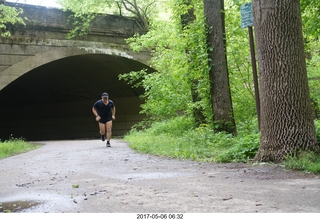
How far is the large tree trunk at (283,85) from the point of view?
6.20 m

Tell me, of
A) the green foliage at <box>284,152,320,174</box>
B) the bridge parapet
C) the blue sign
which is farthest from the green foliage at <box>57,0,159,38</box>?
the green foliage at <box>284,152,320,174</box>

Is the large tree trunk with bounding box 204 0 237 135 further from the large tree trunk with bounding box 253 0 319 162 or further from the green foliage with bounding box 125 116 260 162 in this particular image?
the large tree trunk with bounding box 253 0 319 162

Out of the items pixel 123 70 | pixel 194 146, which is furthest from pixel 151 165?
pixel 123 70

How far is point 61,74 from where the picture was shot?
22969 mm

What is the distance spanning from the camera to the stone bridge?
57.9 ft

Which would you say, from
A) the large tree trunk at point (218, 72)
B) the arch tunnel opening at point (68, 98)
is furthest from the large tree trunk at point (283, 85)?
the arch tunnel opening at point (68, 98)

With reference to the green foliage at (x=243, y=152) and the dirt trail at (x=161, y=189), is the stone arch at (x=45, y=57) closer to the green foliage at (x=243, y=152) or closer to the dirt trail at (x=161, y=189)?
the dirt trail at (x=161, y=189)

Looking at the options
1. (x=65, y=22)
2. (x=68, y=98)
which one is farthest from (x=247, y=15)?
(x=68, y=98)

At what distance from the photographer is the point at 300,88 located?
626cm

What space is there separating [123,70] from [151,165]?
52.2 feet

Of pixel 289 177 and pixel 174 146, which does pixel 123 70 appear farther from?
pixel 289 177

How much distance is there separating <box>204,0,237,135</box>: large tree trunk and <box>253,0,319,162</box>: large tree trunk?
392 centimetres

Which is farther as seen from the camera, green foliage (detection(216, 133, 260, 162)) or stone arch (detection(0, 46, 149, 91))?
stone arch (detection(0, 46, 149, 91))

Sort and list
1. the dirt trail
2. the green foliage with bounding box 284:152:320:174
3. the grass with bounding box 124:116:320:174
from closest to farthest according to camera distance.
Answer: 1. the dirt trail
2. the green foliage with bounding box 284:152:320:174
3. the grass with bounding box 124:116:320:174
